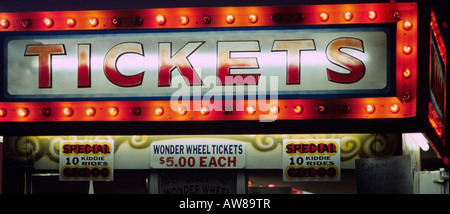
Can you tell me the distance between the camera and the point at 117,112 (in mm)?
9383

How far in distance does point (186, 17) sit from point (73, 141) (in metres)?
2.54

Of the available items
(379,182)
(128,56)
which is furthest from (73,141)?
(379,182)

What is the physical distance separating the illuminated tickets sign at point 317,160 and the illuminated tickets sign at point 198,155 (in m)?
0.84

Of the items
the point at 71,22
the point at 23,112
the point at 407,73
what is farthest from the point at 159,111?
the point at 407,73

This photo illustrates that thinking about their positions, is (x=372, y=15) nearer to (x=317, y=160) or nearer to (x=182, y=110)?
(x=317, y=160)

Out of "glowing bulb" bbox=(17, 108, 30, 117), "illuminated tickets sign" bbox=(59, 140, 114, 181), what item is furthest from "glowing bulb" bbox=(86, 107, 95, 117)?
"glowing bulb" bbox=(17, 108, 30, 117)

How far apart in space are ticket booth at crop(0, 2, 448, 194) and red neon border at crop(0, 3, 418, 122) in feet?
0.05

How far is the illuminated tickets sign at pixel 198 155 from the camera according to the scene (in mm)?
9750

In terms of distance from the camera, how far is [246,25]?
9352mm

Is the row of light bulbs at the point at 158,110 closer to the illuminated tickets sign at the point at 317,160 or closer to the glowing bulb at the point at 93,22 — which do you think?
the illuminated tickets sign at the point at 317,160

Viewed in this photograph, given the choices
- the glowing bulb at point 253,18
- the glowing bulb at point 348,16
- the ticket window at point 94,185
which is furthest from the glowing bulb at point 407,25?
the ticket window at point 94,185

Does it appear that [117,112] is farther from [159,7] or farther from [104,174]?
[159,7]

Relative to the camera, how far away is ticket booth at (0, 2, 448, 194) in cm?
904

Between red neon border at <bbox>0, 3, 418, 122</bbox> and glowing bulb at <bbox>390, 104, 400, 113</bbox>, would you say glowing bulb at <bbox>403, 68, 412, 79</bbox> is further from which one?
glowing bulb at <bbox>390, 104, 400, 113</bbox>
